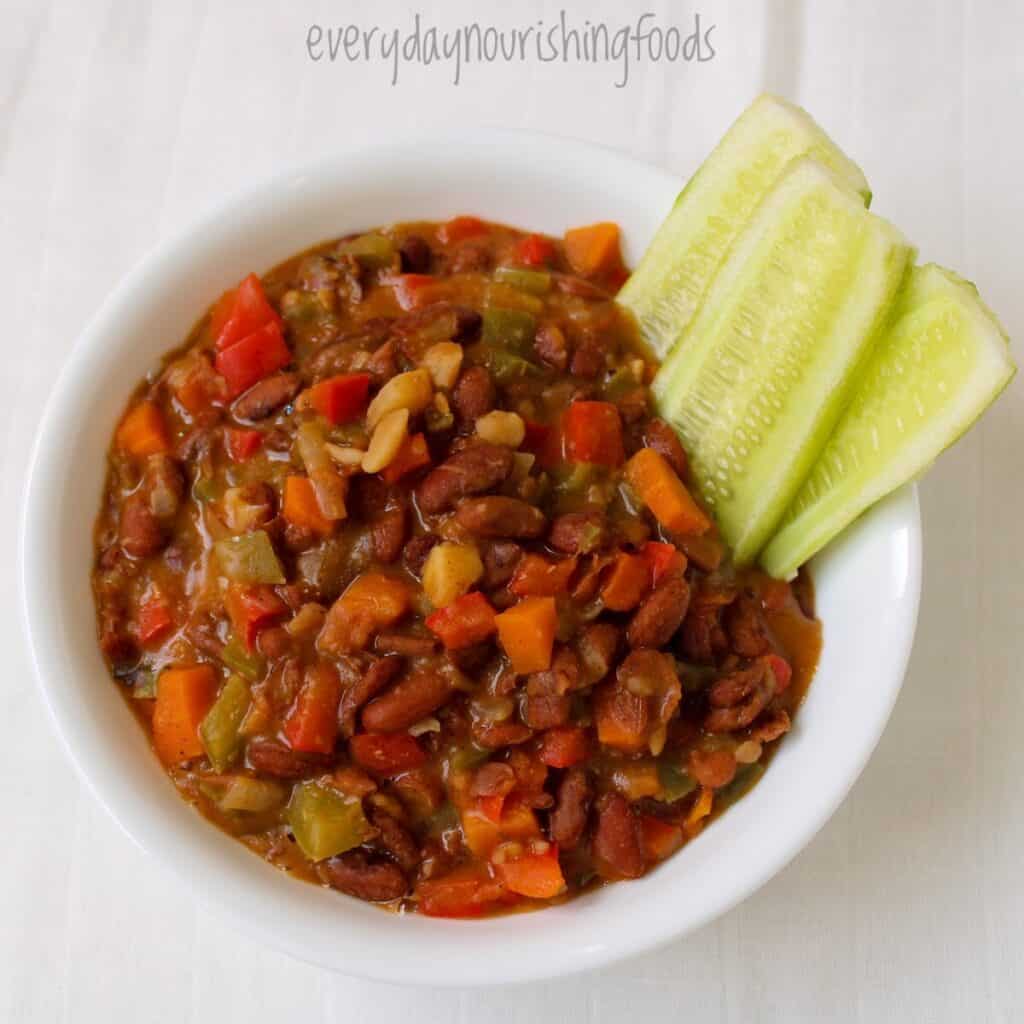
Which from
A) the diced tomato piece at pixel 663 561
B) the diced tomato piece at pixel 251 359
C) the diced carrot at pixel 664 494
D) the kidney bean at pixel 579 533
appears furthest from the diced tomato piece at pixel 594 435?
the diced tomato piece at pixel 251 359

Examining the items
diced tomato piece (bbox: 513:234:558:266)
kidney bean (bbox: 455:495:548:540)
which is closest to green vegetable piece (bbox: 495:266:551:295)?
diced tomato piece (bbox: 513:234:558:266)

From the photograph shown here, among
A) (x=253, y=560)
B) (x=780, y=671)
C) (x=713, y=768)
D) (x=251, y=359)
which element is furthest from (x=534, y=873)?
(x=251, y=359)

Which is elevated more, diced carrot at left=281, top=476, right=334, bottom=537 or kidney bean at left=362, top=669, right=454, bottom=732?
diced carrot at left=281, top=476, right=334, bottom=537

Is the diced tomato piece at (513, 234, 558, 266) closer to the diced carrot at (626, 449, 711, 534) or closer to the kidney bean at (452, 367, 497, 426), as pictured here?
the kidney bean at (452, 367, 497, 426)

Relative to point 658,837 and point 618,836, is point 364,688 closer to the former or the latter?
point 618,836

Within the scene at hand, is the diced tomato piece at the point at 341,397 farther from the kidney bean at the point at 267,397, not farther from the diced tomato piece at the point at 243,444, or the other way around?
the diced tomato piece at the point at 243,444

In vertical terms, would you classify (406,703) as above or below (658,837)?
A: above

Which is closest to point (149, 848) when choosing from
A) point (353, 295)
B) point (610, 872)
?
point (610, 872)
